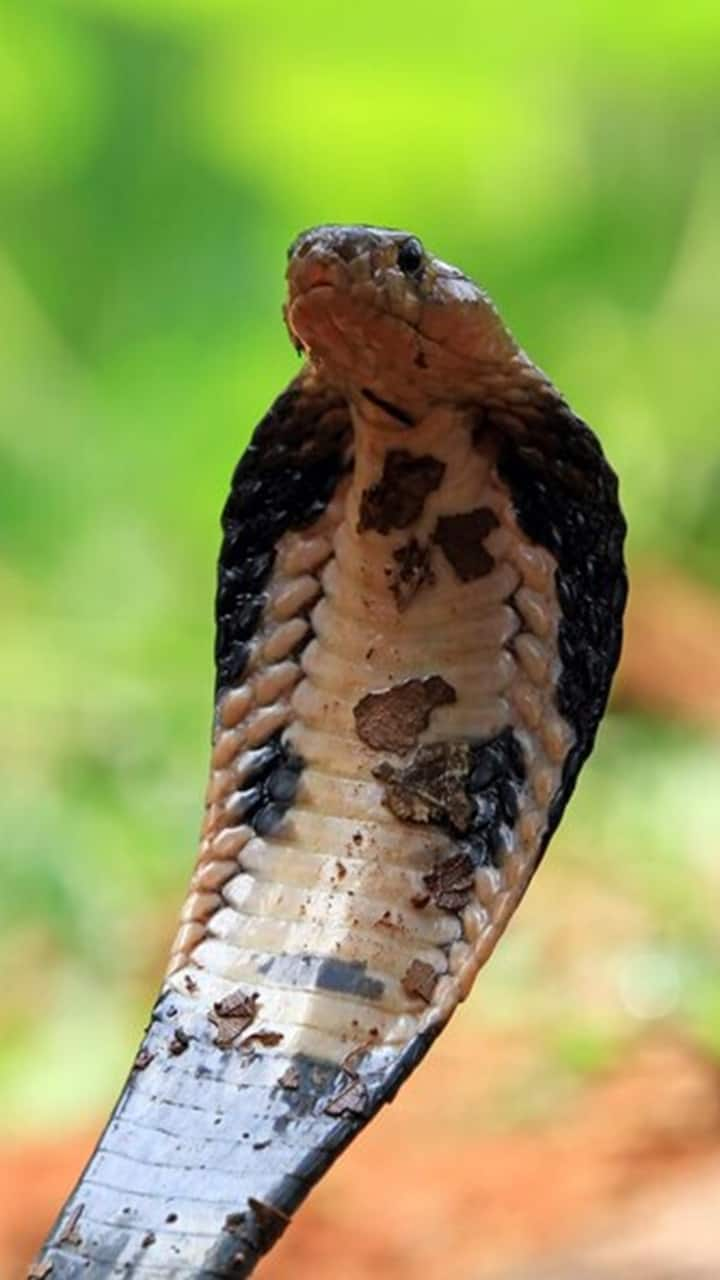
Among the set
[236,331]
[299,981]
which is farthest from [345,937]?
[236,331]

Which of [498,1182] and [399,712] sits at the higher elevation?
[498,1182]

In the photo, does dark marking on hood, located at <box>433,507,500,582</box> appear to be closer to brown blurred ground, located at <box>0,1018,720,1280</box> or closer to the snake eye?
the snake eye

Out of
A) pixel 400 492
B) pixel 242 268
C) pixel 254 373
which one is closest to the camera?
pixel 400 492

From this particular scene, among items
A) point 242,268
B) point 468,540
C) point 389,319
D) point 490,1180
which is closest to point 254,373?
point 242,268

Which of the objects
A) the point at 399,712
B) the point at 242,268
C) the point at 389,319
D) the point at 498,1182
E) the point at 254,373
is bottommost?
the point at 399,712

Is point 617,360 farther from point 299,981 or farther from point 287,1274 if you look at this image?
point 299,981

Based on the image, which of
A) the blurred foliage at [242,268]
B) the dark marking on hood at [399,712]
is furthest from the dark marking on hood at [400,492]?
the blurred foliage at [242,268]

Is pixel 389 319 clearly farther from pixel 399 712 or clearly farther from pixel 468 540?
pixel 399 712
